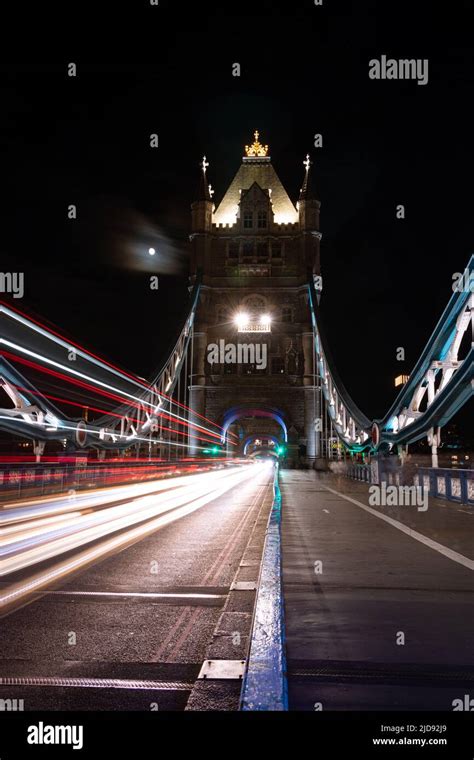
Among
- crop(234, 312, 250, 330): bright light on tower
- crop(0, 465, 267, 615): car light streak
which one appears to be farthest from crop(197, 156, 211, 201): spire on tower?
crop(0, 465, 267, 615): car light streak

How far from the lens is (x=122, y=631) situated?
5246mm

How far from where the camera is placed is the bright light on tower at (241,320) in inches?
2621

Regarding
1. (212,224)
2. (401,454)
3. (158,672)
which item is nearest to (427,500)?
(401,454)

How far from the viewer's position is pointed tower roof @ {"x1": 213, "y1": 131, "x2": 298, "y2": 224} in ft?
240

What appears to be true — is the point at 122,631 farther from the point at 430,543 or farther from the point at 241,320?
the point at 241,320

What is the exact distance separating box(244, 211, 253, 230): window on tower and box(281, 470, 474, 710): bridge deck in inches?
2428

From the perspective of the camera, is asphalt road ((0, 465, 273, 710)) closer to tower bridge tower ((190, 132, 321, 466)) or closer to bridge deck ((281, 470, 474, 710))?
bridge deck ((281, 470, 474, 710))

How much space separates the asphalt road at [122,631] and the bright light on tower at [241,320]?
57565mm

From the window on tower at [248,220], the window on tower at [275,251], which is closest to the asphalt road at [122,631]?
the window on tower at [275,251]

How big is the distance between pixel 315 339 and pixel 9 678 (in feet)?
212

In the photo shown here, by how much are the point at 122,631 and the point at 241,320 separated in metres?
62.0
